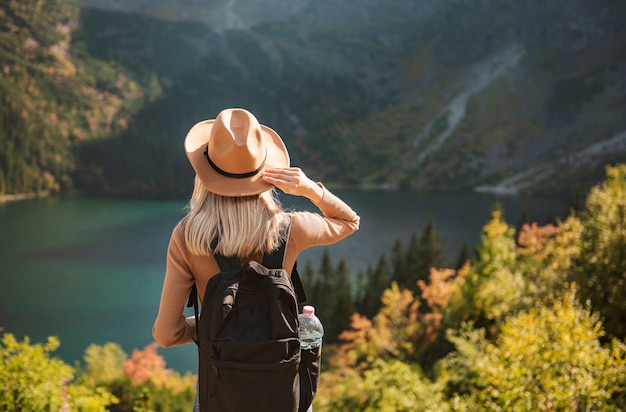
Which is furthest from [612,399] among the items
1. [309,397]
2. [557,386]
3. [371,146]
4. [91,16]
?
[91,16]

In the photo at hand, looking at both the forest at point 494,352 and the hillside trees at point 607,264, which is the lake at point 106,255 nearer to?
the forest at point 494,352

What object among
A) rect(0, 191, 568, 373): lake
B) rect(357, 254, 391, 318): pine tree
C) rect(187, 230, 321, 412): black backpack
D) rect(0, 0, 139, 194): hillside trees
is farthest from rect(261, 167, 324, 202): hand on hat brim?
rect(0, 0, 139, 194): hillside trees

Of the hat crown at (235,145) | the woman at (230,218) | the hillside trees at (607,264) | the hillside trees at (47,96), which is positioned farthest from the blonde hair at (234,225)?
the hillside trees at (47,96)

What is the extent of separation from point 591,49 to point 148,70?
13977 cm

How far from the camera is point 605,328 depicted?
8.16m

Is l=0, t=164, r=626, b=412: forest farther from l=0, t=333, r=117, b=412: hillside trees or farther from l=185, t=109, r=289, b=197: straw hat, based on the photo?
l=185, t=109, r=289, b=197: straw hat

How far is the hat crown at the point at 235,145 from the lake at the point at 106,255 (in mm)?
31516

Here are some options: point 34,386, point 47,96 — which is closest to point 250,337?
point 34,386

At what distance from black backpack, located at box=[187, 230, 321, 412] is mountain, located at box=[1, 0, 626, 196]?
94.8 meters

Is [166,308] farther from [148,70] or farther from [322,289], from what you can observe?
[148,70]

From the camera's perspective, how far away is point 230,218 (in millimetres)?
1805

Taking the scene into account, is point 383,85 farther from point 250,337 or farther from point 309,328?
point 250,337

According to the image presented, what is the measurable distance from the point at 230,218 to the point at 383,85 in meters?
168

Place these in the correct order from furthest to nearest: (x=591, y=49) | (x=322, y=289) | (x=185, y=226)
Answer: (x=591, y=49) < (x=322, y=289) < (x=185, y=226)
